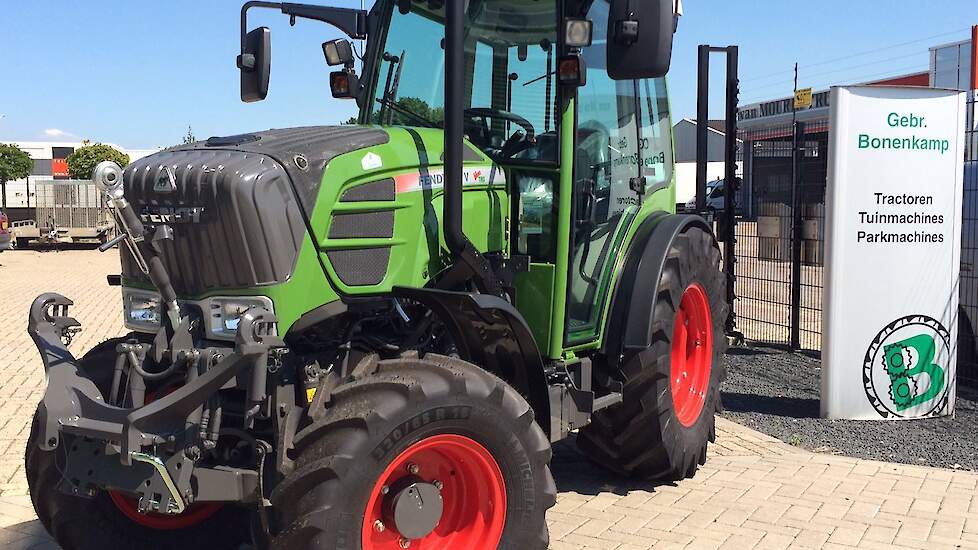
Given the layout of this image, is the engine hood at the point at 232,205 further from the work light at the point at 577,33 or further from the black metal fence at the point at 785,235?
the black metal fence at the point at 785,235

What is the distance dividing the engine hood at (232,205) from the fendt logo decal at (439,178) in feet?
0.91

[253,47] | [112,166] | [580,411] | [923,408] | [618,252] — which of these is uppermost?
[253,47]

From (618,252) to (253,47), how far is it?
2.15 meters

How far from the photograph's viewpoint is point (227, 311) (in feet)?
11.9

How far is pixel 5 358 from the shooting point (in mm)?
9148

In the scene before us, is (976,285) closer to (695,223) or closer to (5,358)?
(695,223)

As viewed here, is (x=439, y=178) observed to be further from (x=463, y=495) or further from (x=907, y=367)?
(x=907, y=367)

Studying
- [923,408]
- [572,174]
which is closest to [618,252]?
[572,174]

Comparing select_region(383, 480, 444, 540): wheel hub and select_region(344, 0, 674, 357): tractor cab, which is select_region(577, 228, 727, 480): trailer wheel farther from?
select_region(383, 480, 444, 540): wheel hub

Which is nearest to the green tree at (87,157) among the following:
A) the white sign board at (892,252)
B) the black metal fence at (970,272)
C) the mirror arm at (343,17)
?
the black metal fence at (970,272)

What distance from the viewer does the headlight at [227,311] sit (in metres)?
3.56

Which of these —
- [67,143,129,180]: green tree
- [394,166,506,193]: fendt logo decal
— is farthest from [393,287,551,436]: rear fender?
[67,143,129,180]: green tree

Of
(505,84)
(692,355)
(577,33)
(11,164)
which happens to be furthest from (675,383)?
(11,164)

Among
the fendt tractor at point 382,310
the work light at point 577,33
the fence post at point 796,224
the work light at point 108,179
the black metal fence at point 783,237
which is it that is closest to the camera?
the fendt tractor at point 382,310
